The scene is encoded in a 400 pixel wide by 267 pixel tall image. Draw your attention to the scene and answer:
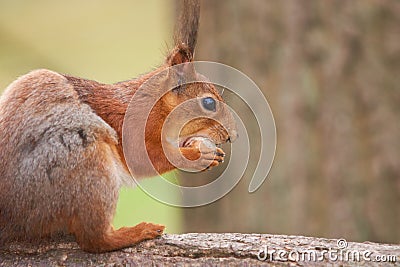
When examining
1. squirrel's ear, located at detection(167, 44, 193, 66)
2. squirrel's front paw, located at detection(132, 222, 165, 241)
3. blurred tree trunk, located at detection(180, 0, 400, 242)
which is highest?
blurred tree trunk, located at detection(180, 0, 400, 242)

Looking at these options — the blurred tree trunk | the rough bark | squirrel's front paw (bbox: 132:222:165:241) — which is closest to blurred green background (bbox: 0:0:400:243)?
the blurred tree trunk

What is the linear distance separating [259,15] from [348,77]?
1.77 ft

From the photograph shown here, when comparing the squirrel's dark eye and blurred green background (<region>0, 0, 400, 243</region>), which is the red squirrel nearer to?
the squirrel's dark eye

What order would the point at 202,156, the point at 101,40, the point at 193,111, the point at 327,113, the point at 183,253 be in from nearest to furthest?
1. the point at 183,253
2. the point at 202,156
3. the point at 193,111
4. the point at 327,113
5. the point at 101,40

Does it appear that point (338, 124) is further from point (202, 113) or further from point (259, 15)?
point (202, 113)

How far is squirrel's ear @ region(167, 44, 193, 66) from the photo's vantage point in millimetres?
2416

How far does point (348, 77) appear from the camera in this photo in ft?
11.6

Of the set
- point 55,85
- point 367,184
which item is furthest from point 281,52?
point 55,85

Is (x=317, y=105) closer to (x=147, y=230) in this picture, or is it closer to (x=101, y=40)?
(x=147, y=230)

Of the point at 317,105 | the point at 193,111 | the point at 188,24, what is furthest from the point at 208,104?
the point at 317,105

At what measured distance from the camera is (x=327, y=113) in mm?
3555

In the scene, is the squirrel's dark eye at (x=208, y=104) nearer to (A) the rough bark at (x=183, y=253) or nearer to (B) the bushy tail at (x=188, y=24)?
(B) the bushy tail at (x=188, y=24)

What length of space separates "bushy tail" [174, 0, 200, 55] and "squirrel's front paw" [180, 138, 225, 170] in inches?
12.2

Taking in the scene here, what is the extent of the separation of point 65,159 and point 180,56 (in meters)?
0.55
